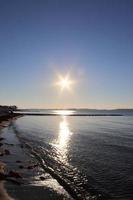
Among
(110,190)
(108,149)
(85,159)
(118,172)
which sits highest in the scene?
(108,149)

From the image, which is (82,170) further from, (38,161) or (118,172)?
(38,161)

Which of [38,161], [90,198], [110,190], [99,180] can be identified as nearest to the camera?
[90,198]

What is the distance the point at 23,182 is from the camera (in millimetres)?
20281

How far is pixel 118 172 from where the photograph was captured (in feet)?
82.0

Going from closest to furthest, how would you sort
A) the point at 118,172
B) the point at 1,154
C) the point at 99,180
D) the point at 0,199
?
the point at 0,199 → the point at 99,180 → the point at 118,172 → the point at 1,154

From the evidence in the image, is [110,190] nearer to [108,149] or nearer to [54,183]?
[54,183]

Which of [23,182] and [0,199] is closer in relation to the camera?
[0,199]

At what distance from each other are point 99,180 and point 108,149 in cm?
1636

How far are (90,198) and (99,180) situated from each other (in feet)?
14.9

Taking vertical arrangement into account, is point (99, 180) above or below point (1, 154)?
below

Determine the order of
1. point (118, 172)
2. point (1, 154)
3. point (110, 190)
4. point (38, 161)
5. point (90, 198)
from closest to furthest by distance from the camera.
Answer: point (90, 198) < point (110, 190) < point (118, 172) < point (38, 161) < point (1, 154)

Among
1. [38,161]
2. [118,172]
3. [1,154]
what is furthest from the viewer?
[1,154]

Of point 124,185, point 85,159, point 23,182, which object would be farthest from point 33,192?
point 85,159

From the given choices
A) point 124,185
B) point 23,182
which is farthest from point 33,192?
point 124,185
